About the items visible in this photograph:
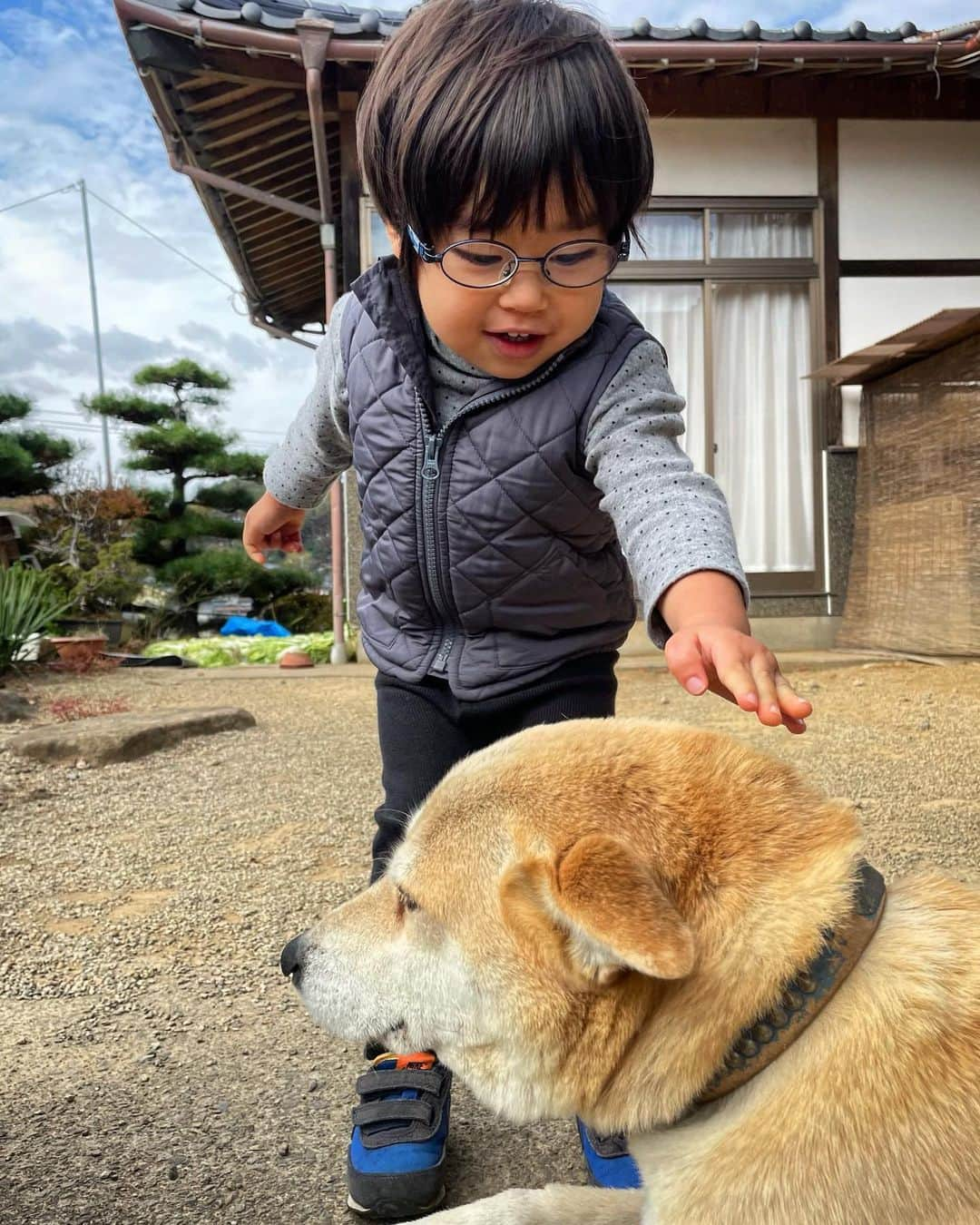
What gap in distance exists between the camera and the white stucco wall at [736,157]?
7.82m

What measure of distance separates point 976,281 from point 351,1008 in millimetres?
8567

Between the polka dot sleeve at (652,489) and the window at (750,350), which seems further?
the window at (750,350)

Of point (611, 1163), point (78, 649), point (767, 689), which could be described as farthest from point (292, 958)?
point (78, 649)

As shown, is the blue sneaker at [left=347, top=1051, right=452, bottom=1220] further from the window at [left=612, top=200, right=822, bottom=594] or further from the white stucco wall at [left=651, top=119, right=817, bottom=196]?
the white stucco wall at [left=651, top=119, right=817, bottom=196]

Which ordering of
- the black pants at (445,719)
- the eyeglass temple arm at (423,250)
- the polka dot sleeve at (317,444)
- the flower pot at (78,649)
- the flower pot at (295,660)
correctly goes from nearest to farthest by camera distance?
the eyeglass temple arm at (423,250) → the black pants at (445,719) → the polka dot sleeve at (317,444) → the flower pot at (78,649) → the flower pot at (295,660)

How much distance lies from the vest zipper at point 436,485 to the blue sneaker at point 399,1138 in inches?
31.5

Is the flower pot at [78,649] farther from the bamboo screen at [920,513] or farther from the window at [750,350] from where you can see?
the bamboo screen at [920,513]

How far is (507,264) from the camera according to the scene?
1709 millimetres

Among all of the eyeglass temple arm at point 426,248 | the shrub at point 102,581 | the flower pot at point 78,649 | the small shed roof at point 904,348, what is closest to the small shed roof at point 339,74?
the small shed roof at point 904,348

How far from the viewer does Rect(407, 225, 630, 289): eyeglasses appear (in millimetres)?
1699

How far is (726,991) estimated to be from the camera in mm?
1180

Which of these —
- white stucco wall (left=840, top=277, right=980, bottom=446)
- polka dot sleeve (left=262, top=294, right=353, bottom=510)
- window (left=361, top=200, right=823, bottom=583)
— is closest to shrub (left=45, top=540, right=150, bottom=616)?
window (left=361, top=200, right=823, bottom=583)

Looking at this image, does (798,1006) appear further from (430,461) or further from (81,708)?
(81,708)

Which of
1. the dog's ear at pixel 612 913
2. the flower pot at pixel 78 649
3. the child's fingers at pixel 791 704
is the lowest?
the flower pot at pixel 78 649
